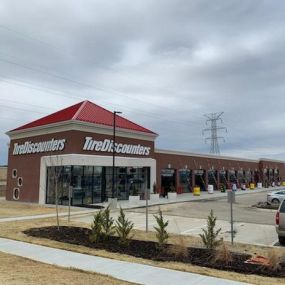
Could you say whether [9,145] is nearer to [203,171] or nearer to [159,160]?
[159,160]

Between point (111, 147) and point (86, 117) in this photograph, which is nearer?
point (86, 117)

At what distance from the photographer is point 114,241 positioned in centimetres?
1421

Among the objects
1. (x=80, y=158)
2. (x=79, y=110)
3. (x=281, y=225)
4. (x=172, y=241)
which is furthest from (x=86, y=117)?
(x=281, y=225)

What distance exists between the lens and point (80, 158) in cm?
3459

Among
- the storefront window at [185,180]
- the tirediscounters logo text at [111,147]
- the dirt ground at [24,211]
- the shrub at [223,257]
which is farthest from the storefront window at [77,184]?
the shrub at [223,257]

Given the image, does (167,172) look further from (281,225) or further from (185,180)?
(281,225)

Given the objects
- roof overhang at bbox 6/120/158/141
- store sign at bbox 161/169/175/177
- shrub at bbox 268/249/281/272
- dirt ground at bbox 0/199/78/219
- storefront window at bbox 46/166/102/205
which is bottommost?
shrub at bbox 268/249/281/272

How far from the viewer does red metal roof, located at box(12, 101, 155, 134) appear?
37469 mm

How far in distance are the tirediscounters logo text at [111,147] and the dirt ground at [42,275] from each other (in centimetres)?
2584

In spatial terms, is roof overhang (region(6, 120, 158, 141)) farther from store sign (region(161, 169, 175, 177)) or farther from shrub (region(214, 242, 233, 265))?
shrub (region(214, 242, 233, 265))

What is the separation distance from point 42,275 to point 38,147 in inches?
1210

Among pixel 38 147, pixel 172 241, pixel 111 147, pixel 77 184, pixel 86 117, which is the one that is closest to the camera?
pixel 172 241

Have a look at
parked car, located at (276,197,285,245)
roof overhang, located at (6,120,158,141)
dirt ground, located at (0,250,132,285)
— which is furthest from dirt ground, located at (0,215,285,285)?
roof overhang, located at (6,120,158,141)

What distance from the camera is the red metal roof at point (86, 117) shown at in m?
37.5
